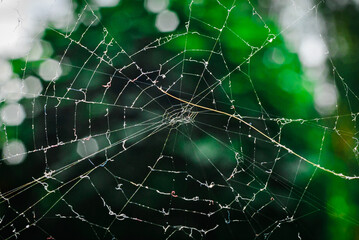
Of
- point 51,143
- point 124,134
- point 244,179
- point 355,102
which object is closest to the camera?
point 355,102

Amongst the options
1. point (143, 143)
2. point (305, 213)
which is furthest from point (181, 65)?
point (305, 213)

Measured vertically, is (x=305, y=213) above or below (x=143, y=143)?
below

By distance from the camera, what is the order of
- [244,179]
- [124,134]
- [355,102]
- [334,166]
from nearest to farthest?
[355,102], [334,166], [244,179], [124,134]

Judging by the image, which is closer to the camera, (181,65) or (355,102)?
(355,102)

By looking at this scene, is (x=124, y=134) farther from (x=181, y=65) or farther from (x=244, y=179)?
(x=244, y=179)

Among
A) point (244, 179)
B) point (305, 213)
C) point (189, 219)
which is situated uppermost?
point (244, 179)

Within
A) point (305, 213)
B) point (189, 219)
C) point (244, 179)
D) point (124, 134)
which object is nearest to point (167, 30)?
point (124, 134)
